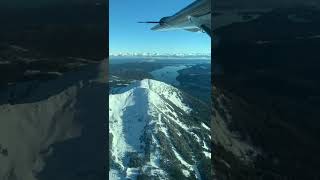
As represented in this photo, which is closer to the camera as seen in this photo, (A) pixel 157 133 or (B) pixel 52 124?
(B) pixel 52 124

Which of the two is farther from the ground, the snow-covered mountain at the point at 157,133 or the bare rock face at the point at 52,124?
the bare rock face at the point at 52,124

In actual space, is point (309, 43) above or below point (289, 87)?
above

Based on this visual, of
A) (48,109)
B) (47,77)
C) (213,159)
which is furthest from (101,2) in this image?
(213,159)

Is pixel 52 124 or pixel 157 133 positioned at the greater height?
pixel 52 124

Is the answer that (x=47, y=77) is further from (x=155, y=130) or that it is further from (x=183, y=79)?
(x=155, y=130)

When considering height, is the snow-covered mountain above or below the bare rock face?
below

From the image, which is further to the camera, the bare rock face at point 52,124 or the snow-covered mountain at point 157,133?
the snow-covered mountain at point 157,133

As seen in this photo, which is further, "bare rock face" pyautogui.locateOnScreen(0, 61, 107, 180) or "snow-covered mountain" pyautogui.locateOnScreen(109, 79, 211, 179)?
"snow-covered mountain" pyautogui.locateOnScreen(109, 79, 211, 179)

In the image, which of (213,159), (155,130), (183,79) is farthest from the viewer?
(155,130)
